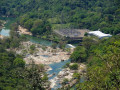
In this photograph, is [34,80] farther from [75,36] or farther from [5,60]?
[75,36]

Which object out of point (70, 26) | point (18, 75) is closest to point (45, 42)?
point (70, 26)

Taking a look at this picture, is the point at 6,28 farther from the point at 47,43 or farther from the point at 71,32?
the point at 71,32

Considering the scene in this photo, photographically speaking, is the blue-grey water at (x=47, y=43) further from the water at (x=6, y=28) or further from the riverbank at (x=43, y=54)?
the riverbank at (x=43, y=54)

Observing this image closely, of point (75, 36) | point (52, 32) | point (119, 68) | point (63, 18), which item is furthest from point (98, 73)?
point (63, 18)

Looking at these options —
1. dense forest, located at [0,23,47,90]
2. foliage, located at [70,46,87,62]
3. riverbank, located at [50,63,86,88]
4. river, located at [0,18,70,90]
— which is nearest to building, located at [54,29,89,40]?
river, located at [0,18,70,90]

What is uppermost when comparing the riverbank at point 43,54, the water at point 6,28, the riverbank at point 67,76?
the riverbank at point 67,76

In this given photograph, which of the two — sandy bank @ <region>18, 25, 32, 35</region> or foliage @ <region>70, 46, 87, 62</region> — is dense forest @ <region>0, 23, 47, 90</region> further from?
sandy bank @ <region>18, 25, 32, 35</region>

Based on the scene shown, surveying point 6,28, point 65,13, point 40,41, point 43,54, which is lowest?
point 6,28

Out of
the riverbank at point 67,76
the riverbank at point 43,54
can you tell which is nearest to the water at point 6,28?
the riverbank at point 43,54
